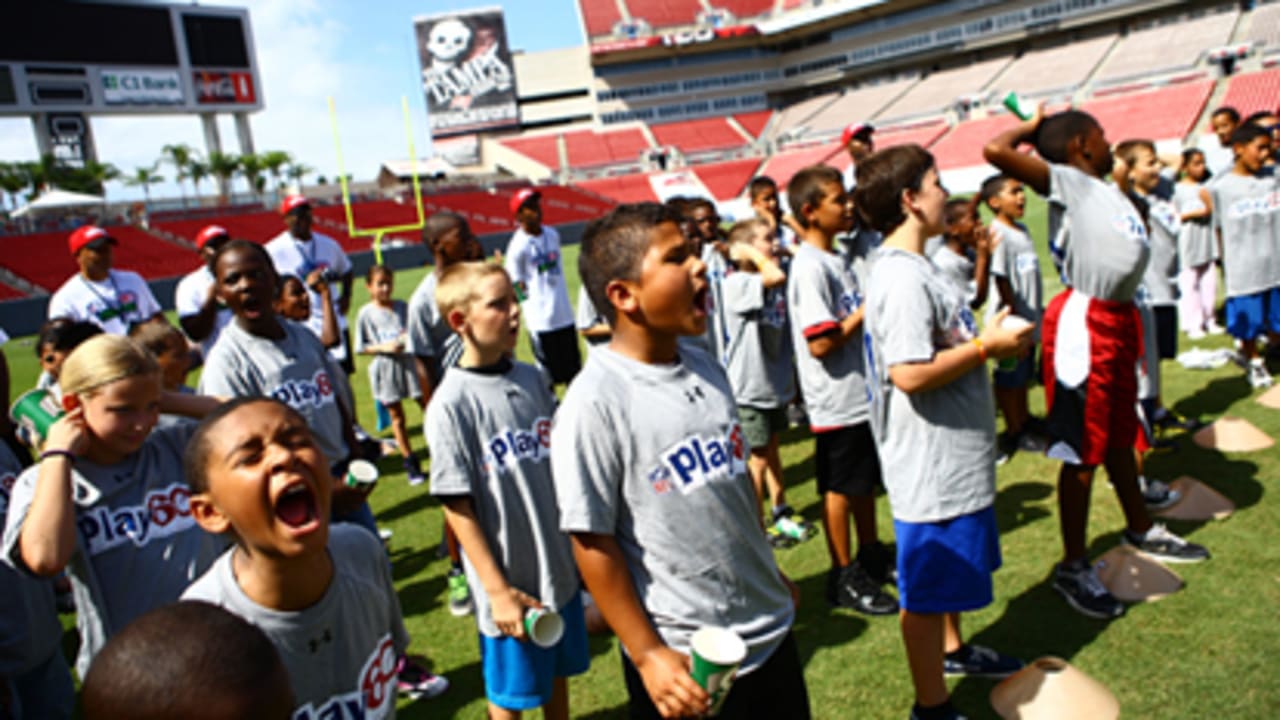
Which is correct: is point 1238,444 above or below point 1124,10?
below

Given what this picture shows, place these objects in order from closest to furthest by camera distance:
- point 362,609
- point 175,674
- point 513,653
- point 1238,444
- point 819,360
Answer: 1. point 175,674
2. point 362,609
3. point 513,653
4. point 819,360
5. point 1238,444

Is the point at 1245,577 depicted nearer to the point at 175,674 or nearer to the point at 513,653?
the point at 513,653

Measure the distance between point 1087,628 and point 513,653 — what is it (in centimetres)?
258

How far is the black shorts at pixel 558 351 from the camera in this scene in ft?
25.1

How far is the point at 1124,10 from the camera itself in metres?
46.4

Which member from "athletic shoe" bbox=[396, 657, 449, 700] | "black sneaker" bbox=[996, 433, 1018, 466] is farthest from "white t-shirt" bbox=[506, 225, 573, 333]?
"athletic shoe" bbox=[396, 657, 449, 700]

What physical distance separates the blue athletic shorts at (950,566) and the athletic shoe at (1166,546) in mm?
1681

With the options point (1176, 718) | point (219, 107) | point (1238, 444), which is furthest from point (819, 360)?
point (219, 107)

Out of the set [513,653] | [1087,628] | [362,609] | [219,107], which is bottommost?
[1087,628]

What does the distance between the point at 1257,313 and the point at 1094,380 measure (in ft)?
14.9

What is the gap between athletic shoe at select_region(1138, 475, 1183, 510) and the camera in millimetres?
4582

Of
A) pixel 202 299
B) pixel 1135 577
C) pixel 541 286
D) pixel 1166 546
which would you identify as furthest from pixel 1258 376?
pixel 202 299

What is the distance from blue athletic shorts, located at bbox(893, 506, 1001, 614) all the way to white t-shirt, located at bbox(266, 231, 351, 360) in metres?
5.28

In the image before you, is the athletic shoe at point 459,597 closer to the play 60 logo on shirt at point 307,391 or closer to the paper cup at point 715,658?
the play 60 logo on shirt at point 307,391
